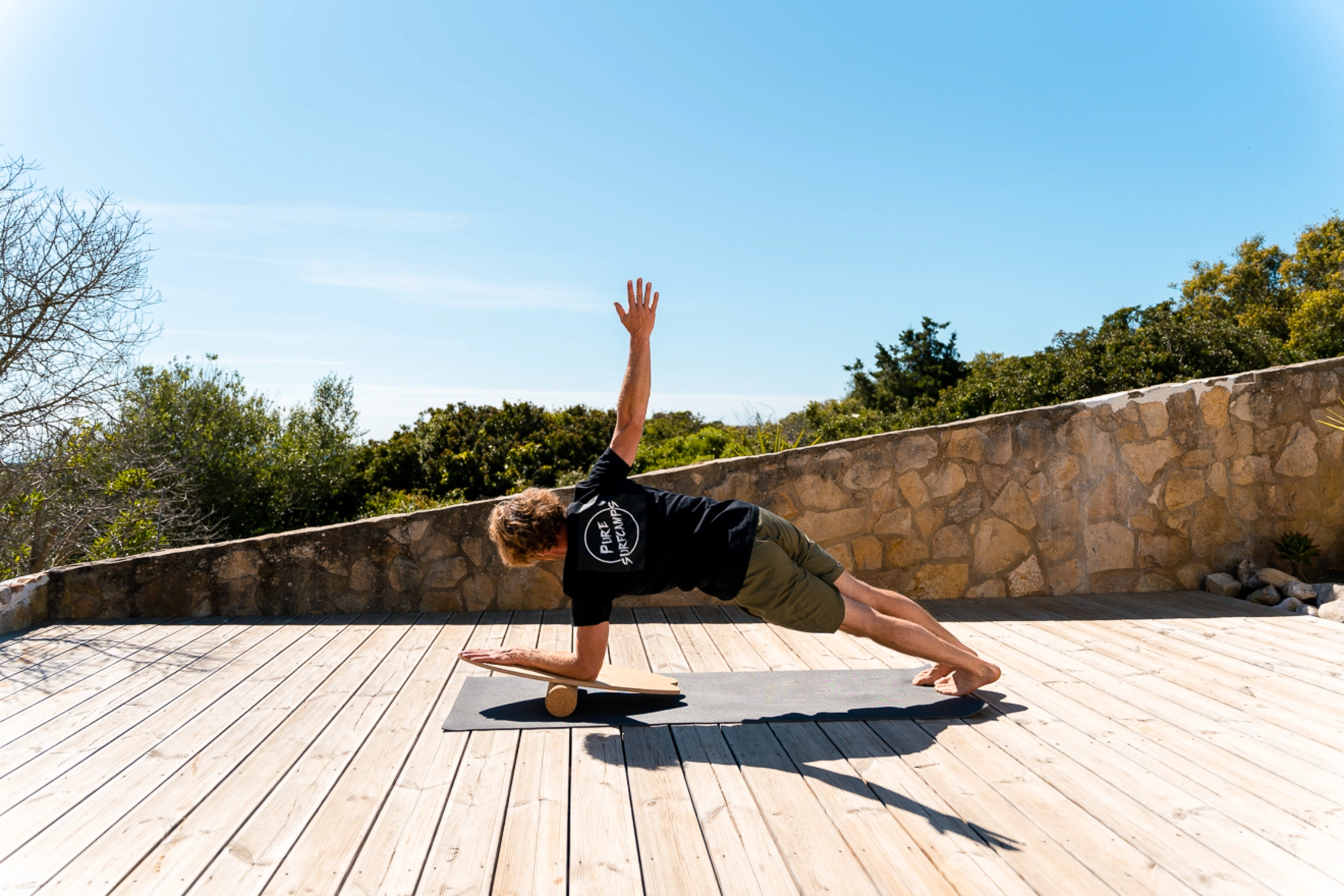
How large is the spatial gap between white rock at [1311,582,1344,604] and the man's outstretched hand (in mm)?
4087

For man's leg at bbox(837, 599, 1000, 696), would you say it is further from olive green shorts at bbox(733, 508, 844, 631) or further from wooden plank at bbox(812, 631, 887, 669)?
wooden plank at bbox(812, 631, 887, 669)

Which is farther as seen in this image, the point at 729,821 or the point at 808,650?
the point at 808,650

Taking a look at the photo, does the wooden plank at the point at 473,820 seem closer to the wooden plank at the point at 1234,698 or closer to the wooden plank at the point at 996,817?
Answer: the wooden plank at the point at 996,817

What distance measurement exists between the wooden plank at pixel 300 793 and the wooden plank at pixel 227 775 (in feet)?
0.11

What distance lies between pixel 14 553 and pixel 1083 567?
7.67 metres

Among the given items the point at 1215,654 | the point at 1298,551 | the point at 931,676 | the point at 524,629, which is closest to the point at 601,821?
the point at 931,676

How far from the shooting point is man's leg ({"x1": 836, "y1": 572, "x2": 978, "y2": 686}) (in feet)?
10.1

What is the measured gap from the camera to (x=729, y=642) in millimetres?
4301

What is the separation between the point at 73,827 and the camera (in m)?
2.27

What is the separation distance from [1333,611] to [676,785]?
3930 millimetres

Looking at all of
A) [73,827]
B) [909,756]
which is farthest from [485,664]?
[909,756]

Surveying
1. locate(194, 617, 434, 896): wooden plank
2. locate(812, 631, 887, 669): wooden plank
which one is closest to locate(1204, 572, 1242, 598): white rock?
locate(812, 631, 887, 669): wooden plank

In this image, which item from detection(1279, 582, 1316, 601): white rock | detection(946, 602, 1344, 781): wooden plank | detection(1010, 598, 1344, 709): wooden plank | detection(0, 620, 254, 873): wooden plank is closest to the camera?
detection(0, 620, 254, 873): wooden plank

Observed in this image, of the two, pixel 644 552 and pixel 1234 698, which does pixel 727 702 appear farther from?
pixel 1234 698
